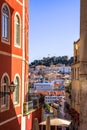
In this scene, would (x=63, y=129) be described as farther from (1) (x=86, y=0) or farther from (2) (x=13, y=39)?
(1) (x=86, y=0)

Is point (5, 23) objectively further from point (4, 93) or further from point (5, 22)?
point (4, 93)

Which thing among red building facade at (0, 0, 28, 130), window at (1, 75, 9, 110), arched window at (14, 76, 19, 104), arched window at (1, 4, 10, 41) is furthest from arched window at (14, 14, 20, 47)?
window at (1, 75, 9, 110)

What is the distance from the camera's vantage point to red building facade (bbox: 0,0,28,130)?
19.8 metres

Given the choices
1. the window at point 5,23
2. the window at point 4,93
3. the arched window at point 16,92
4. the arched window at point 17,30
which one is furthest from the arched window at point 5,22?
the arched window at point 16,92

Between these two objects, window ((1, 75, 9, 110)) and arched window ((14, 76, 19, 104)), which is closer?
window ((1, 75, 9, 110))

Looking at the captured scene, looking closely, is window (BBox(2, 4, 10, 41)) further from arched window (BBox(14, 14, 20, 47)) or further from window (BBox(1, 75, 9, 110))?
window (BBox(1, 75, 9, 110))

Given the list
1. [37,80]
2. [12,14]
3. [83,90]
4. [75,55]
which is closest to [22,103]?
[12,14]

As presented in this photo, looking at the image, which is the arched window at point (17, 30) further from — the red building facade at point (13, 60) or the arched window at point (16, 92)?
the arched window at point (16, 92)

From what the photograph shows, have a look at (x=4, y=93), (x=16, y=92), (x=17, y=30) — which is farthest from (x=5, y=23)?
(x=16, y=92)

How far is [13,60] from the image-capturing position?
69.5 feet

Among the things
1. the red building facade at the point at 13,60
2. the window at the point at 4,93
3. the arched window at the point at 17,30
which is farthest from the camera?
the arched window at the point at 17,30

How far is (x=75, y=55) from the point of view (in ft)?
154

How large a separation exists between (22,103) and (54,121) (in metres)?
2.05

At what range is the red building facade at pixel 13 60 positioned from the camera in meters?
19.8
